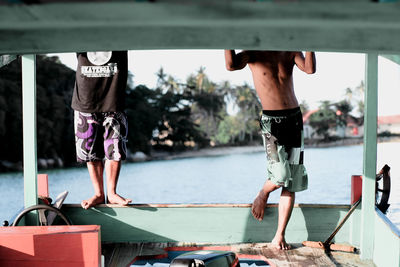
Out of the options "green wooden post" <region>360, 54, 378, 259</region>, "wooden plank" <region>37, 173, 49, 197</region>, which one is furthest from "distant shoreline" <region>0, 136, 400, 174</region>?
"wooden plank" <region>37, 173, 49, 197</region>

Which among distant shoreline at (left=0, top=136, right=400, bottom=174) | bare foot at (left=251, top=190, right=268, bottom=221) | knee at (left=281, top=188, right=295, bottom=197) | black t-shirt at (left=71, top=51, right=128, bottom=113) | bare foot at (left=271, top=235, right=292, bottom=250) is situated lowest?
distant shoreline at (left=0, top=136, right=400, bottom=174)

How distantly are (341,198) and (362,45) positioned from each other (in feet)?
71.7

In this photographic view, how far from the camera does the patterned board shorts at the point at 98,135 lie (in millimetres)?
3271

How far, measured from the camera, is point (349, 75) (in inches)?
1043

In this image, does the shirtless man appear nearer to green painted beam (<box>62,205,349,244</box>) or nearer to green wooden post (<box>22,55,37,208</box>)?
green painted beam (<box>62,205,349,244</box>)

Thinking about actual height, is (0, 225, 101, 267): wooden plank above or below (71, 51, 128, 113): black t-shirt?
below

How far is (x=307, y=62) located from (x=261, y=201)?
34.4 inches

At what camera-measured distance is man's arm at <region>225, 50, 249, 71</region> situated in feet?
9.00

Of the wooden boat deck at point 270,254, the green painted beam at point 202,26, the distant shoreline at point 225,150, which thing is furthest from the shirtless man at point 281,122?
the distant shoreline at point 225,150

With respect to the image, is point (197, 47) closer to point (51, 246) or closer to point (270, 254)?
point (51, 246)

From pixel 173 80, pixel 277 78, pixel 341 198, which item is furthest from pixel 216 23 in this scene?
pixel 173 80

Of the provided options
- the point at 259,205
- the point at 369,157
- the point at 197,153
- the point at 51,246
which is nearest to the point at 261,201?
the point at 259,205

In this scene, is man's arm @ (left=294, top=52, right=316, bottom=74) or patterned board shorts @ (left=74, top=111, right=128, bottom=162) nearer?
man's arm @ (left=294, top=52, right=316, bottom=74)

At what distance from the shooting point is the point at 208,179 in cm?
Answer: 2673
